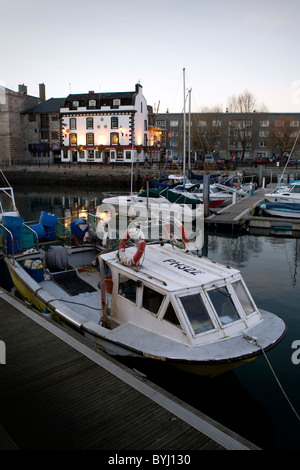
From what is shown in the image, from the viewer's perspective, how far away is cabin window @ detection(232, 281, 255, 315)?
915cm

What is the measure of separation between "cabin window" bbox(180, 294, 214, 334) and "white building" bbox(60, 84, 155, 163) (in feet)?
198

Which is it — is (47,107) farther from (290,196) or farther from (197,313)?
(197,313)

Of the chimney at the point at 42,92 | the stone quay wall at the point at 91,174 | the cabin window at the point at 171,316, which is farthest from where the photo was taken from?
Result: the chimney at the point at 42,92

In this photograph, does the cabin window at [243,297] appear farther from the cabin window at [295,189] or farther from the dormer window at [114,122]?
the dormer window at [114,122]

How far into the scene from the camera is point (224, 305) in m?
8.73

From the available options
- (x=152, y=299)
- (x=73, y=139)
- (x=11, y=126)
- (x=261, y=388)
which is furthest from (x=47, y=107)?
(x=261, y=388)

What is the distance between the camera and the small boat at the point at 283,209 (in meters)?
29.3

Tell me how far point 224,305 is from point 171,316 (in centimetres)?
126

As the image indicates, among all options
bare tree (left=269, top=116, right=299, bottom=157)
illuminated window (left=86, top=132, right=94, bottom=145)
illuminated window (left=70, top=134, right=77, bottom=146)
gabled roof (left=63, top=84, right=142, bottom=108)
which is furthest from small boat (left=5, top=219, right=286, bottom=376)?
bare tree (left=269, top=116, right=299, bottom=157)

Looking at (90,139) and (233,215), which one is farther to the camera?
(90,139)

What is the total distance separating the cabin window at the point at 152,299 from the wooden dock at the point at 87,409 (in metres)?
1.55

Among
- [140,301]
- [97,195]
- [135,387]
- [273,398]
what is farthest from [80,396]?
[97,195]

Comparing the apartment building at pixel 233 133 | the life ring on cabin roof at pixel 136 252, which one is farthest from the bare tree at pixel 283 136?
the life ring on cabin roof at pixel 136 252
